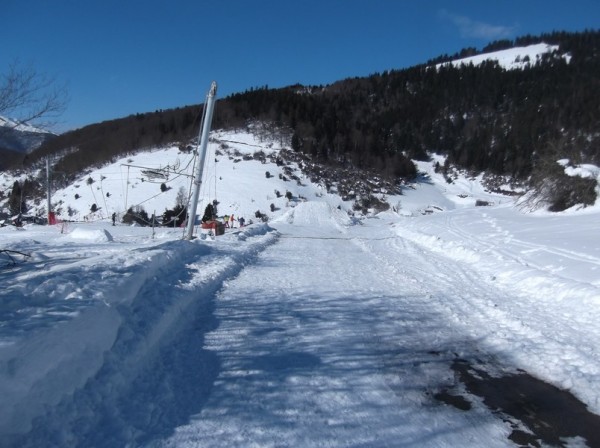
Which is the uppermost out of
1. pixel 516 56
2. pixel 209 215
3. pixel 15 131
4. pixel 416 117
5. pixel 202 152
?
pixel 516 56

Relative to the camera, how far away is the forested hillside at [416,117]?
86.2m

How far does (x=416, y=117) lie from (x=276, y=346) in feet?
421

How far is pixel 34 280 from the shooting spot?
16.6 ft

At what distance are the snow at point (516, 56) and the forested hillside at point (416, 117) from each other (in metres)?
4.18

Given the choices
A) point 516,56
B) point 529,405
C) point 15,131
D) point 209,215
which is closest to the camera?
point 529,405

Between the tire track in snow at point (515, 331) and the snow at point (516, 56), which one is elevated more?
the snow at point (516, 56)

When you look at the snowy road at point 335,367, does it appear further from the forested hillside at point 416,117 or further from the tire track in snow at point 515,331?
the forested hillside at point 416,117

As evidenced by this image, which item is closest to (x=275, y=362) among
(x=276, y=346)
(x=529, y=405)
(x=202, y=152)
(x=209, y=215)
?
(x=276, y=346)

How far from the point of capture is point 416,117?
404 feet

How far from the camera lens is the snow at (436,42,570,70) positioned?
14812 centimetres

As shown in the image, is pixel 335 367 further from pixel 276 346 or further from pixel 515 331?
pixel 515 331

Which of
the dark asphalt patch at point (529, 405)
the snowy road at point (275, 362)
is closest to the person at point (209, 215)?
the snowy road at point (275, 362)

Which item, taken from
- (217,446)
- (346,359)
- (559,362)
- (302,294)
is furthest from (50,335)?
(559,362)

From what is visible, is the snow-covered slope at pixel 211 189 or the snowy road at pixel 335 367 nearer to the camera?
the snowy road at pixel 335 367
